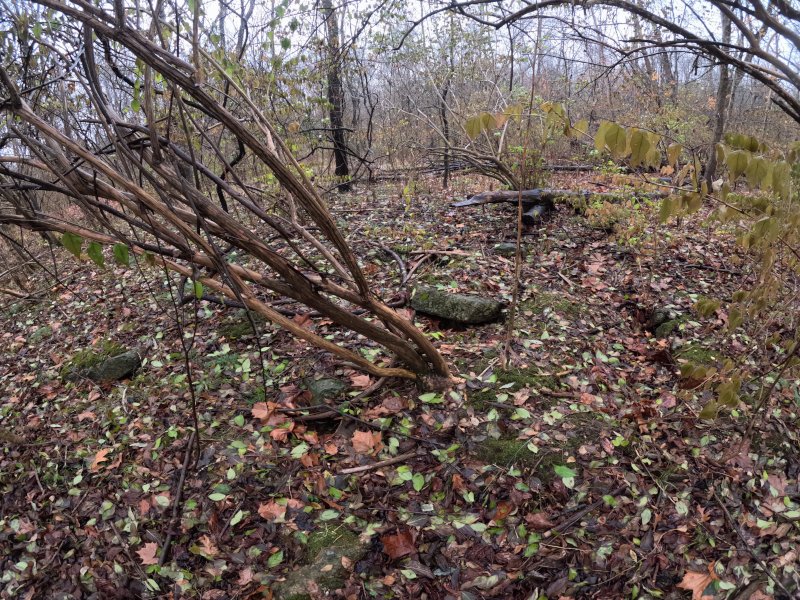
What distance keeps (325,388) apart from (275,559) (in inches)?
43.0

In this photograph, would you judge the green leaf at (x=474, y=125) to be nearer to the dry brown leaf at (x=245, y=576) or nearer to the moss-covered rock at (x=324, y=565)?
the moss-covered rock at (x=324, y=565)

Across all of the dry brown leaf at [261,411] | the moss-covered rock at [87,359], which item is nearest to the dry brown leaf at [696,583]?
the dry brown leaf at [261,411]

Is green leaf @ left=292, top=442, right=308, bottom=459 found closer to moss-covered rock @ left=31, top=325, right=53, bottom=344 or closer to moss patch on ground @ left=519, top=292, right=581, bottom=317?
moss patch on ground @ left=519, top=292, right=581, bottom=317

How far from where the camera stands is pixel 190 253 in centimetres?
205

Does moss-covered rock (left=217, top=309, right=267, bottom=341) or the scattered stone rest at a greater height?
moss-covered rock (left=217, top=309, right=267, bottom=341)

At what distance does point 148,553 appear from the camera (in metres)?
2.53

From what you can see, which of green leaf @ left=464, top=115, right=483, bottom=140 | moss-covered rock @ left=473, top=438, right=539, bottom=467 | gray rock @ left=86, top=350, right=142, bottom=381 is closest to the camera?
green leaf @ left=464, top=115, right=483, bottom=140

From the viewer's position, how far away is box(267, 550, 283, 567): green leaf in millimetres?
2430

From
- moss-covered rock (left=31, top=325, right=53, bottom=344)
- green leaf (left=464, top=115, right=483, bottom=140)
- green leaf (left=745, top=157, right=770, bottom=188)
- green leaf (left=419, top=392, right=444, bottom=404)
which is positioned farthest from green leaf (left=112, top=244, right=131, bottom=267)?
moss-covered rock (left=31, top=325, right=53, bottom=344)

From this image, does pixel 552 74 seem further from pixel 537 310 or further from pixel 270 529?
pixel 270 529

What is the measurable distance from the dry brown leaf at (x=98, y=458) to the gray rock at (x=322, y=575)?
1.55m

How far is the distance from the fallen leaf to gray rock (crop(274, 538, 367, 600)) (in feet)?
0.37

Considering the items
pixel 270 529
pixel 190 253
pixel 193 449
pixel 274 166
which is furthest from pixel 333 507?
pixel 274 166

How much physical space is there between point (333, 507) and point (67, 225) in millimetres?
1866
